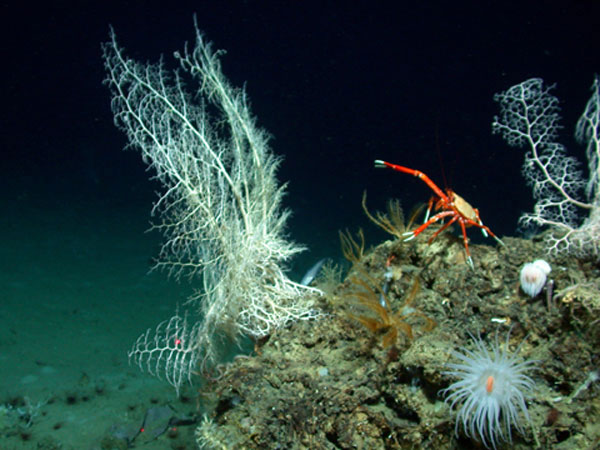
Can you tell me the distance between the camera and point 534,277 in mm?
2869

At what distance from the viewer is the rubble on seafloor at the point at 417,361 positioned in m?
2.35

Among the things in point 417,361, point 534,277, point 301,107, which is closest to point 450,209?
point 534,277

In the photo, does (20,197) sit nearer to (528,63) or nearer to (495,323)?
(495,323)

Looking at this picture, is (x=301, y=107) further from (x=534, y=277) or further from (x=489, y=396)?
(x=489, y=396)

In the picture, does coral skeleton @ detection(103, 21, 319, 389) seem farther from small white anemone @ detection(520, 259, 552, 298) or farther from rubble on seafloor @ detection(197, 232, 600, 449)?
small white anemone @ detection(520, 259, 552, 298)

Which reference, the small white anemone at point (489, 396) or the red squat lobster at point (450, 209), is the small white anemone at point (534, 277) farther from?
the small white anemone at point (489, 396)

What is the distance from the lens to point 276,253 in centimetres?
406

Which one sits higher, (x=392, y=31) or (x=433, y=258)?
(x=392, y=31)

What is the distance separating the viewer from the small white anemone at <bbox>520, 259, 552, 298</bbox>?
113 inches

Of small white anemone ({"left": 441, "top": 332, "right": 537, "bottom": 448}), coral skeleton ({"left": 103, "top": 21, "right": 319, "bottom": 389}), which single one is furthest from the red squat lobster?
coral skeleton ({"left": 103, "top": 21, "right": 319, "bottom": 389})

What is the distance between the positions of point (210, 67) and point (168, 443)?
177 inches

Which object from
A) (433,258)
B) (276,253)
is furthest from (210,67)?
(433,258)

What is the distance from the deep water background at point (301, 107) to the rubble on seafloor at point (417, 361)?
27.2 ft

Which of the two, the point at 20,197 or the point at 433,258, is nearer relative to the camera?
the point at 433,258
